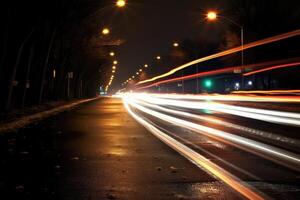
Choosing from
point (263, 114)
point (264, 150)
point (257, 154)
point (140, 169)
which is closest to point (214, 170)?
point (140, 169)

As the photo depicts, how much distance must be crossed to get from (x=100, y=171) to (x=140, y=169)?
83 cm

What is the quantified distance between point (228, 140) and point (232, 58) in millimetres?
62225

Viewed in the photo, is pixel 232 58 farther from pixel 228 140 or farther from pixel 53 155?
pixel 53 155

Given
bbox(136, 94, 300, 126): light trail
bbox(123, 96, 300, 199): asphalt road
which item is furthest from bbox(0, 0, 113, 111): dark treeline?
bbox(123, 96, 300, 199): asphalt road

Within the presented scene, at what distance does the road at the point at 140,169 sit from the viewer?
916 centimetres

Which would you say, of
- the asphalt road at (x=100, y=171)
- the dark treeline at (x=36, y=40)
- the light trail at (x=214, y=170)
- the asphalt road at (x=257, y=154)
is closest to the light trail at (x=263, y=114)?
the asphalt road at (x=257, y=154)

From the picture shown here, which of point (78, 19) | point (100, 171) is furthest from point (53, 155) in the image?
point (78, 19)

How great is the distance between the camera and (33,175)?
35.7 ft

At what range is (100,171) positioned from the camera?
11.5 meters

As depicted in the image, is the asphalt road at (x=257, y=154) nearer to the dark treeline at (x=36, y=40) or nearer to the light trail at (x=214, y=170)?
the light trail at (x=214, y=170)

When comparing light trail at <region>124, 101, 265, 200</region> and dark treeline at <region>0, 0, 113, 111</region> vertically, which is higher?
dark treeline at <region>0, 0, 113, 111</region>

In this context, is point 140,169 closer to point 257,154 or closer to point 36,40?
point 257,154

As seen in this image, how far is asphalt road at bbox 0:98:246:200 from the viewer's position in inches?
357

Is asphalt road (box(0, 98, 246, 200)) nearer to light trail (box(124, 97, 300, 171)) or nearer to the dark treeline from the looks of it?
light trail (box(124, 97, 300, 171))
